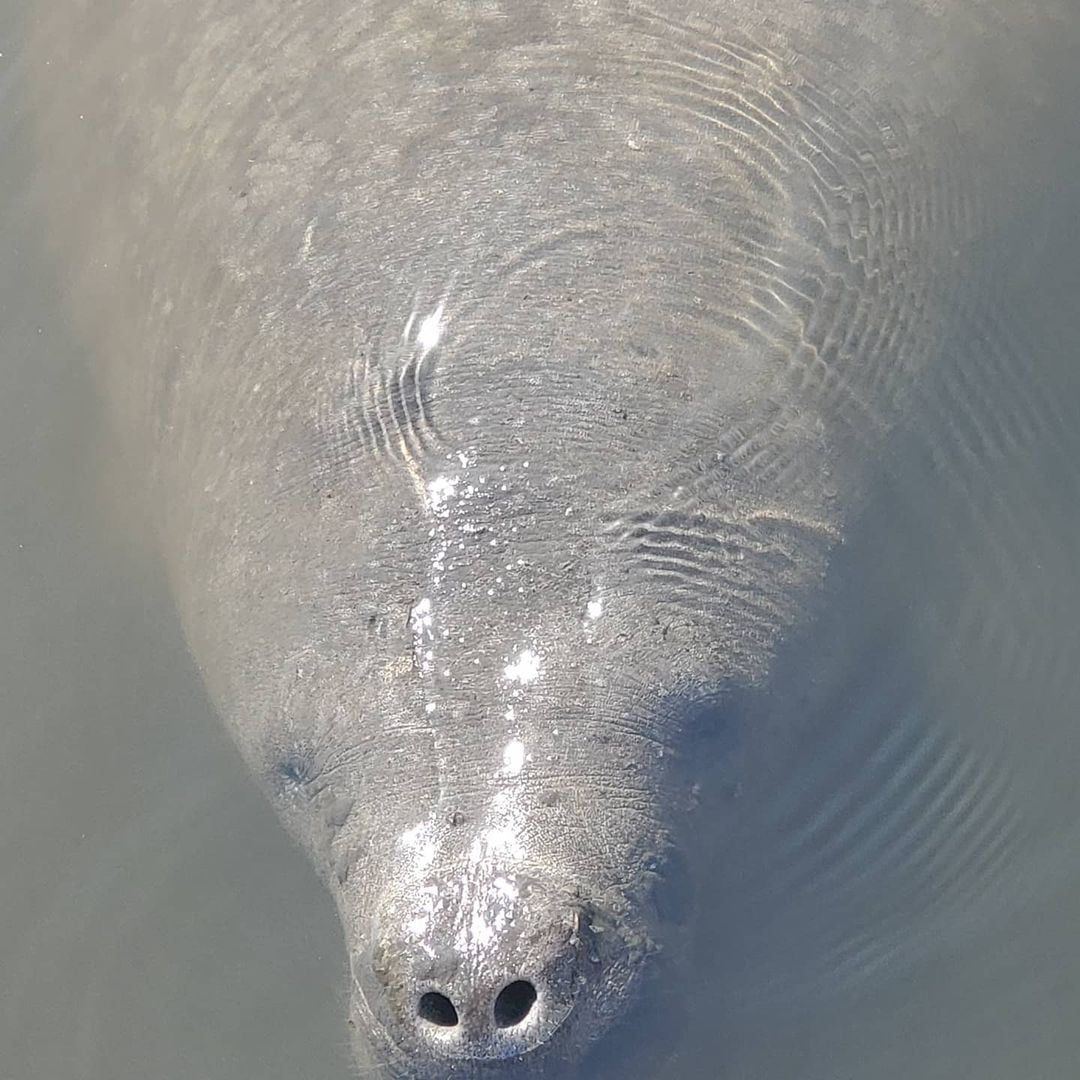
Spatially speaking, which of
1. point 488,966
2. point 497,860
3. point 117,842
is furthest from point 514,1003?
point 117,842

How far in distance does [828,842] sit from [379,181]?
98.4 inches

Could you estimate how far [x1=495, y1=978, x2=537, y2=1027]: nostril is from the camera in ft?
13.2

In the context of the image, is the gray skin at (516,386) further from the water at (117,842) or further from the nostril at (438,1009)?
the water at (117,842)

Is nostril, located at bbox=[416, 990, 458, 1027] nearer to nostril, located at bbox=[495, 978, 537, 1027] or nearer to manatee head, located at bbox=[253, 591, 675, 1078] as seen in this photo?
manatee head, located at bbox=[253, 591, 675, 1078]

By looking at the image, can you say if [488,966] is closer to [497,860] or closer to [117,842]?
[497,860]

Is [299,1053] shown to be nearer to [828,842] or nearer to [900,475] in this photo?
[828,842]

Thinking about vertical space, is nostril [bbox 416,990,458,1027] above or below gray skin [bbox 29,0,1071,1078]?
below

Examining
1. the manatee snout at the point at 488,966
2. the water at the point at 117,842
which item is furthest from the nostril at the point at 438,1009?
the water at the point at 117,842

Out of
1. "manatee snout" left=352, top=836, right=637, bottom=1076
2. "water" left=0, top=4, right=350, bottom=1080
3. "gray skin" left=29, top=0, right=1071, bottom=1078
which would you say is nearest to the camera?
"manatee snout" left=352, top=836, right=637, bottom=1076

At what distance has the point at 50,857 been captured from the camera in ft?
20.8

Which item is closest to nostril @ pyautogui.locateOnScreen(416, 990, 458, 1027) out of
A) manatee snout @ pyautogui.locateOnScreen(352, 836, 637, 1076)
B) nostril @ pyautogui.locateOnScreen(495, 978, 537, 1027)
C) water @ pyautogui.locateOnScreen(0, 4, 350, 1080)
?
manatee snout @ pyautogui.locateOnScreen(352, 836, 637, 1076)

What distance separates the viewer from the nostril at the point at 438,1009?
4.05 m

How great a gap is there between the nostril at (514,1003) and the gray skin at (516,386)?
12mm

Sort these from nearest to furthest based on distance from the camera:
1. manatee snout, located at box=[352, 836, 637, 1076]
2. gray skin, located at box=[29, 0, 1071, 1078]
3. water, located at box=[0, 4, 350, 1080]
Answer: manatee snout, located at box=[352, 836, 637, 1076], gray skin, located at box=[29, 0, 1071, 1078], water, located at box=[0, 4, 350, 1080]
